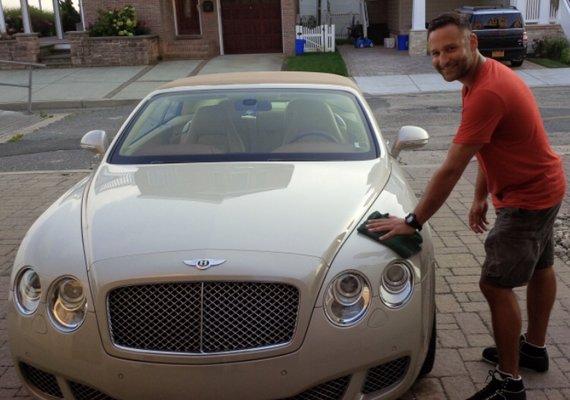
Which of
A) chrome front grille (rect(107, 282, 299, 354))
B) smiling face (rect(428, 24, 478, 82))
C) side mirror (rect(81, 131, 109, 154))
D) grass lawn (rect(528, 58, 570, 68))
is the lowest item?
grass lawn (rect(528, 58, 570, 68))

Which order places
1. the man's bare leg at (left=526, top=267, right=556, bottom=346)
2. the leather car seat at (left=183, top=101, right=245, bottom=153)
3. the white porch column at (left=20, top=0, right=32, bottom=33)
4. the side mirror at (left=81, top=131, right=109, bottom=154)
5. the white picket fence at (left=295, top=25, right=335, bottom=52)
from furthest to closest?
the white porch column at (left=20, top=0, right=32, bottom=33) < the white picket fence at (left=295, top=25, right=335, bottom=52) < the side mirror at (left=81, top=131, right=109, bottom=154) < the leather car seat at (left=183, top=101, right=245, bottom=153) < the man's bare leg at (left=526, top=267, right=556, bottom=346)

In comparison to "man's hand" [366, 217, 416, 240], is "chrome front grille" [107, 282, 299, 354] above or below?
below

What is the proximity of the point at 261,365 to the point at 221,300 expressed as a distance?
0.30 metres

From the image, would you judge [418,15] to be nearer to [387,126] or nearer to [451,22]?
[387,126]

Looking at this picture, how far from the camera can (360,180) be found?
3443 millimetres

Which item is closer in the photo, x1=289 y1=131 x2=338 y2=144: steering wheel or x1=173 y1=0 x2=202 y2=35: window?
x1=289 y1=131 x2=338 y2=144: steering wheel

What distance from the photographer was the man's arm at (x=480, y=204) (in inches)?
129

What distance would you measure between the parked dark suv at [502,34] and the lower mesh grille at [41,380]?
17.9 m

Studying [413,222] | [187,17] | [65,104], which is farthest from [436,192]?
[187,17]

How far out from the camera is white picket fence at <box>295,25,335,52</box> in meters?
23.3

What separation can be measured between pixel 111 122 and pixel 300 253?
1081 centimetres

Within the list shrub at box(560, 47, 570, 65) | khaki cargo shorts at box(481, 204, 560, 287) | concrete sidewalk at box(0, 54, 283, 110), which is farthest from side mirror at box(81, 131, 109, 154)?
shrub at box(560, 47, 570, 65)

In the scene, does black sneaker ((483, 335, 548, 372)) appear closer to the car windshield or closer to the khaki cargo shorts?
the khaki cargo shorts

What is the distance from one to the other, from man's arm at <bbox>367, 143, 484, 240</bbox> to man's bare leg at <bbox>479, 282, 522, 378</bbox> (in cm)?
46
